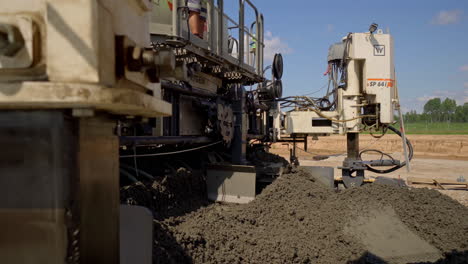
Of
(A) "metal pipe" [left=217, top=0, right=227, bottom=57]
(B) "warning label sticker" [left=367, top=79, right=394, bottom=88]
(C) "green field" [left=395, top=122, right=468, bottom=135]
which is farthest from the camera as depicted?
(C) "green field" [left=395, top=122, right=468, bottom=135]

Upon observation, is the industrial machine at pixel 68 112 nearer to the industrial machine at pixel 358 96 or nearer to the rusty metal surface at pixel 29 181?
the rusty metal surface at pixel 29 181

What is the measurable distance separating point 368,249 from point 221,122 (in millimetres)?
3078

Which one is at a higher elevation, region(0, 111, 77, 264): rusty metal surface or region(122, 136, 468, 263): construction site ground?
region(0, 111, 77, 264): rusty metal surface

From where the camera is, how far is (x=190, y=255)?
3.75 metres

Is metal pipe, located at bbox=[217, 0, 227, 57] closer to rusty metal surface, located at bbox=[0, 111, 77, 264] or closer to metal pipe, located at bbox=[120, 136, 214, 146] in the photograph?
metal pipe, located at bbox=[120, 136, 214, 146]

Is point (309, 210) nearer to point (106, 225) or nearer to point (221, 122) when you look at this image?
point (221, 122)

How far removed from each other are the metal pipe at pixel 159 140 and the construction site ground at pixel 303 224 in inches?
21.4

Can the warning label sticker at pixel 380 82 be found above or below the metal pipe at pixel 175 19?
below

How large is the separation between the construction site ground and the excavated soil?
0.01m

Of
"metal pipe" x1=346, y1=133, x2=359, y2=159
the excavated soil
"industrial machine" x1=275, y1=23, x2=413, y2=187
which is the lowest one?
the excavated soil

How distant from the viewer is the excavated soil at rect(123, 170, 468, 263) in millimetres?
4062

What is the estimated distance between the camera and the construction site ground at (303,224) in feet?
13.3

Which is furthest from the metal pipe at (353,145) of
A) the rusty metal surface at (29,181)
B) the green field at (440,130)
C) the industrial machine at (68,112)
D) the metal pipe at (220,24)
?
the green field at (440,130)

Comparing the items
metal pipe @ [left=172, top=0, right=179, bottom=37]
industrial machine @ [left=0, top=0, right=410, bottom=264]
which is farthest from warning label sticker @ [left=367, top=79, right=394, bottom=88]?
industrial machine @ [left=0, top=0, right=410, bottom=264]
